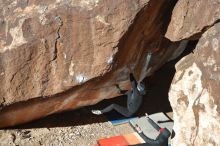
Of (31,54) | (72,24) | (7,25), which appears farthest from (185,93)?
(7,25)

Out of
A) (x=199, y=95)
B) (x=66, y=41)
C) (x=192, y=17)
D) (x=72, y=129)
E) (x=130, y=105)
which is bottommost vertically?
(x=72, y=129)

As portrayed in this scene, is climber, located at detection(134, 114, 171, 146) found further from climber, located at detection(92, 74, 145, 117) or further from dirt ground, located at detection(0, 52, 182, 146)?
climber, located at detection(92, 74, 145, 117)

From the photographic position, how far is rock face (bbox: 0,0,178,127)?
329 centimetres

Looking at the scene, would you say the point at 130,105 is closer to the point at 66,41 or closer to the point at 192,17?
the point at 66,41

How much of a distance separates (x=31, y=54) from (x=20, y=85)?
278mm

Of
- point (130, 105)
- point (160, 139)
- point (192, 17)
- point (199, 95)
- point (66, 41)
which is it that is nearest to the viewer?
point (199, 95)

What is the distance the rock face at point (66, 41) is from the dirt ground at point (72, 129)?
1.14ft

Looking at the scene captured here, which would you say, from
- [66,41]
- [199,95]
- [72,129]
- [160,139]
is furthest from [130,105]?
[199,95]

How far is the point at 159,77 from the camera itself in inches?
186

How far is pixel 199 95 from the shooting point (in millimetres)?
3010

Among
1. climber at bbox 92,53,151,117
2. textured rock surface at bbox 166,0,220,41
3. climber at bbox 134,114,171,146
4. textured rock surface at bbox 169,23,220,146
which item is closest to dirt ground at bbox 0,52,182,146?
climber at bbox 92,53,151,117

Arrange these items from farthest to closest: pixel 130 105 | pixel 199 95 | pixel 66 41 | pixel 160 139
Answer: pixel 130 105, pixel 160 139, pixel 66 41, pixel 199 95

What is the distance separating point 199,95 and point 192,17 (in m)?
0.59

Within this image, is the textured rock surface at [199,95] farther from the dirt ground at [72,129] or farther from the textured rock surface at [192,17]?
the dirt ground at [72,129]
